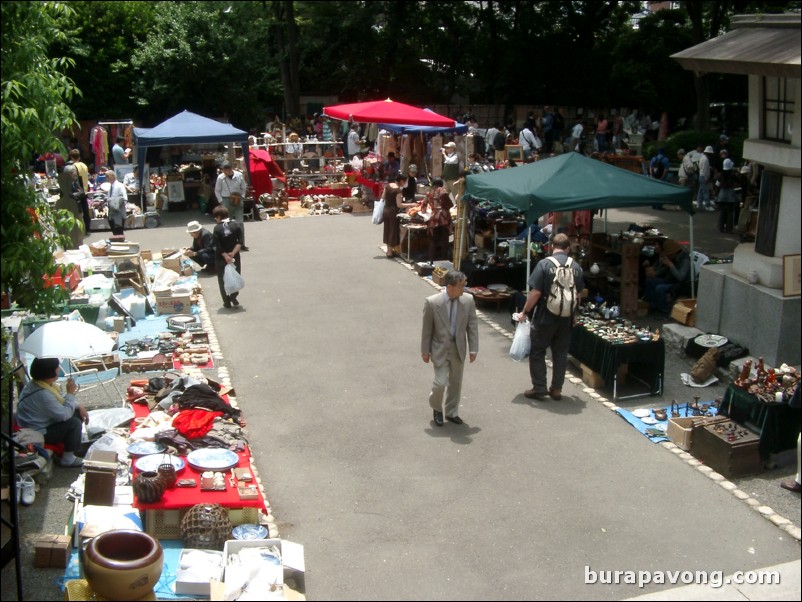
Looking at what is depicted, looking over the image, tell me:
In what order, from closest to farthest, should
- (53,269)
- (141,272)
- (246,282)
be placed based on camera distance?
1. (53,269)
2. (141,272)
3. (246,282)

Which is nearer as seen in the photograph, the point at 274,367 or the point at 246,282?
the point at 274,367

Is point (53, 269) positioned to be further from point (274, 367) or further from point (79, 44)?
point (79, 44)

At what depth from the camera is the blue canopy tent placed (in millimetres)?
20703

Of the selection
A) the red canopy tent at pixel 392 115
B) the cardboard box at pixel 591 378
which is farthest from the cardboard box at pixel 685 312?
the red canopy tent at pixel 392 115

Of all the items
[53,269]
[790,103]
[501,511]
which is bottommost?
[501,511]

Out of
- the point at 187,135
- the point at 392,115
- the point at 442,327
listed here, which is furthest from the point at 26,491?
the point at 392,115

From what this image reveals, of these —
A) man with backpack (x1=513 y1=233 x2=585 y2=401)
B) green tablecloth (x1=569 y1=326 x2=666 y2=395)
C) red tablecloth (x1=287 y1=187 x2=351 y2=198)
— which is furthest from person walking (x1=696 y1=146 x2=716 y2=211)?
man with backpack (x1=513 y1=233 x2=585 y2=401)

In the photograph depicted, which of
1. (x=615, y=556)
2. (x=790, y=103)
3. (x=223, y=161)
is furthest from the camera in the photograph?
(x=223, y=161)

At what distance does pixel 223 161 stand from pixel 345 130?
8803 mm

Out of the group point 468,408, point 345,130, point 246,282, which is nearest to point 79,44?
point 345,130

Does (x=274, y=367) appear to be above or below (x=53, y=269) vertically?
below

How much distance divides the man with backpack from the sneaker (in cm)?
543

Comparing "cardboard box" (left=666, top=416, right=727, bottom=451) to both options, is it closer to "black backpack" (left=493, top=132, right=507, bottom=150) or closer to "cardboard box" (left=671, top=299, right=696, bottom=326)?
"cardboard box" (left=671, top=299, right=696, bottom=326)

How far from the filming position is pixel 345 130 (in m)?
31.1
